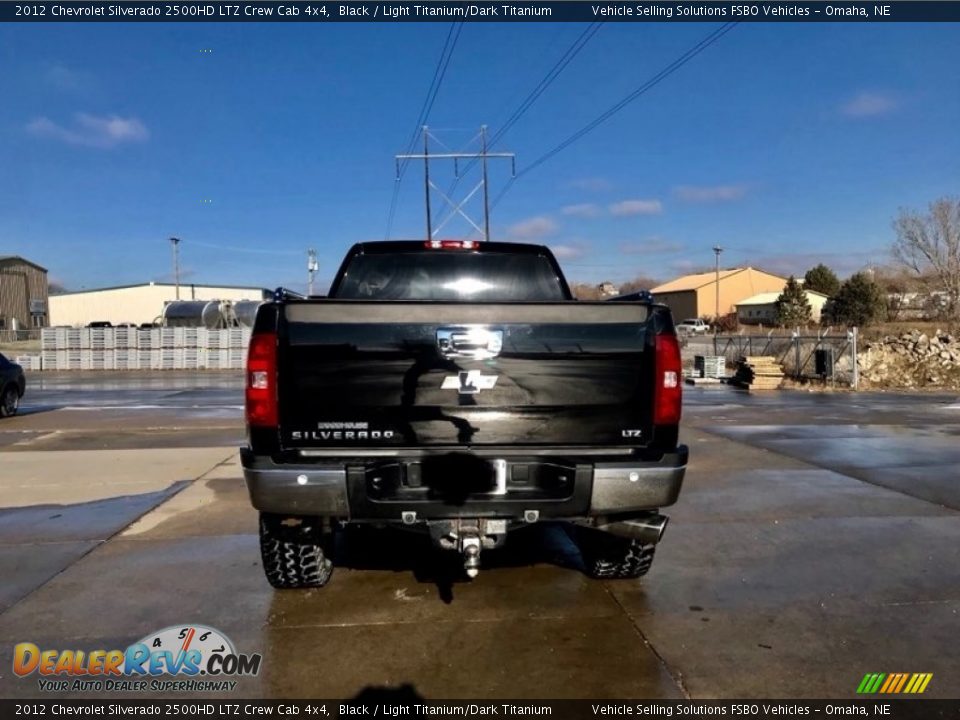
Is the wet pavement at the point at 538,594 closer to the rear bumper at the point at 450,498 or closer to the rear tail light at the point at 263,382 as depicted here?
the rear bumper at the point at 450,498

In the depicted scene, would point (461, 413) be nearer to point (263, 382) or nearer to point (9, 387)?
point (263, 382)

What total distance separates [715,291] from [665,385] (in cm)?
9648

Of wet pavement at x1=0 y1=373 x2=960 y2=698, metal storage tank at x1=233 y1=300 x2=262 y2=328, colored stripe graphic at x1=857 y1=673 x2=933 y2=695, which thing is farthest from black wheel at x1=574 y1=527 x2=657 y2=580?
metal storage tank at x1=233 y1=300 x2=262 y2=328

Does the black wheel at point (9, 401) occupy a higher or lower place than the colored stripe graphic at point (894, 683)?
Result: higher

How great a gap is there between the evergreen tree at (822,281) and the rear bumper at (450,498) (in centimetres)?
7385

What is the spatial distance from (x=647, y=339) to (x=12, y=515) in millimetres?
5792

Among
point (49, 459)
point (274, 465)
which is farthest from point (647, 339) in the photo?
point (49, 459)

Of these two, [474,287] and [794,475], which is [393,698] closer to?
[474,287]

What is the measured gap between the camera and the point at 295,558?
3.99m

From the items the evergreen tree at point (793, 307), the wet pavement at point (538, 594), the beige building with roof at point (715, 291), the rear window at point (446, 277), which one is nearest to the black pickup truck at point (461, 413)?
the wet pavement at point (538, 594)

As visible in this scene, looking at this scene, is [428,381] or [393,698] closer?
[393,698]

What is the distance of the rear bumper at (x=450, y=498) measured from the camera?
126 inches

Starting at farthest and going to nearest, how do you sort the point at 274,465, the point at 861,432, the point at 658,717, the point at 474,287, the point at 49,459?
the point at 861,432 → the point at 49,459 → the point at 474,287 → the point at 274,465 → the point at 658,717

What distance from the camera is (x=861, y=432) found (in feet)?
34.4
